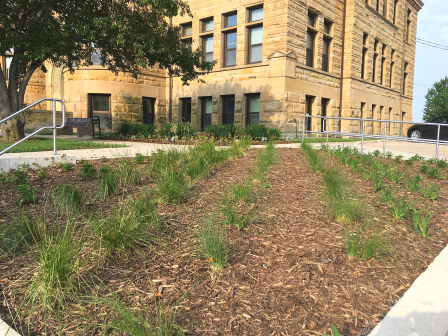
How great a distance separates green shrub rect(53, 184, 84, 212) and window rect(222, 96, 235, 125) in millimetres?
14477

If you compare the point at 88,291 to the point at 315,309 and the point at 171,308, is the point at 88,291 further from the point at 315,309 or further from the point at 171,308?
the point at 315,309

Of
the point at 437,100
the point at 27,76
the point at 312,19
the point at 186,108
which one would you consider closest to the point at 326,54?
the point at 312,19

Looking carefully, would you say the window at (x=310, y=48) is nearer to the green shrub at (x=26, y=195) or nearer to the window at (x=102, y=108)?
the window at (x=102, y=108)

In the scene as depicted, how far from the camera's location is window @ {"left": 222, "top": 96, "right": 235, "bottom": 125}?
59.3ft

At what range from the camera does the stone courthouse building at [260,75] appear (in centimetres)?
1578

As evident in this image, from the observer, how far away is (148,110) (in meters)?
20.2

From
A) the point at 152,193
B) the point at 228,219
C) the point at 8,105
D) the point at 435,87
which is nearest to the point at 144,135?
the point at 8,105

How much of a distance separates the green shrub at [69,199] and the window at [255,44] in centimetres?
→ 1414

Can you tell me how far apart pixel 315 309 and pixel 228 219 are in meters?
1.40

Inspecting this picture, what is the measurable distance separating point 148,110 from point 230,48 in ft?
19.1

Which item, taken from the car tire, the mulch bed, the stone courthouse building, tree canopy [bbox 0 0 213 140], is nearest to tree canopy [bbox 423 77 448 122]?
the stone courthouse building

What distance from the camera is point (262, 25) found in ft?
53.8

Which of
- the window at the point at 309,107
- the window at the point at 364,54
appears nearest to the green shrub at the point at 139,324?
the window at the point at 309,107

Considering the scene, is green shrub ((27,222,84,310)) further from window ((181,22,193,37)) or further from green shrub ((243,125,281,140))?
window ((181,22,193,37))
